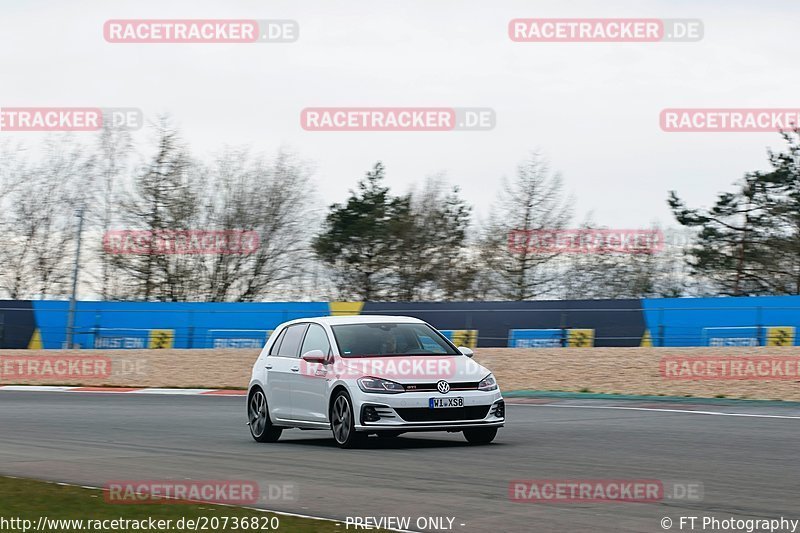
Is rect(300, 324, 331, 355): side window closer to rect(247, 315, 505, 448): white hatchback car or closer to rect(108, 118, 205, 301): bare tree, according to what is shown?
rect(247, 315, 505, 448): white hatchback car

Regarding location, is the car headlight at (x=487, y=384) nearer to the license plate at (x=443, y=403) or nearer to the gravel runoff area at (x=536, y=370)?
the license plate at (x=443, y=403)

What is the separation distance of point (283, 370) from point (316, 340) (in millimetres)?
653

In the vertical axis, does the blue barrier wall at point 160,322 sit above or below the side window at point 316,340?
above

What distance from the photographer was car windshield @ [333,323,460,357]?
13852mm

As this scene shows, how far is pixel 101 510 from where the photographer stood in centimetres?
829

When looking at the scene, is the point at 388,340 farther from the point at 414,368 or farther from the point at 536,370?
the point at 536,370

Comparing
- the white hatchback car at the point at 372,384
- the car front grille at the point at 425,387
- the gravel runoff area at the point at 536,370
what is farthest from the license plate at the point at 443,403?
the gravel runoff area at the point at 536,370

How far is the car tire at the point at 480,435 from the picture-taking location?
1365 centimetres

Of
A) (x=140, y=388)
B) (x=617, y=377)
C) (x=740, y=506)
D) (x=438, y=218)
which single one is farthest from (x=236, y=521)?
(x=438, y=218)

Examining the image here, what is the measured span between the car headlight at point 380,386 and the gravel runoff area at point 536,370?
10.4 meters

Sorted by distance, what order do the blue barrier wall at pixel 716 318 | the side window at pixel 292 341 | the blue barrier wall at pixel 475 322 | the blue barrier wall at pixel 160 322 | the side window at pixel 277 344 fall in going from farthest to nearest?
the blue barrier wall at pixel 160 322
the blue barrier wall at pixel 475 322
the blue barrier wall at pixel 716 318
the side window at pixel 277 344
the side window at pixel 292 341

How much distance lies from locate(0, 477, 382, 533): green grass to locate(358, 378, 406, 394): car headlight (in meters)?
4.24

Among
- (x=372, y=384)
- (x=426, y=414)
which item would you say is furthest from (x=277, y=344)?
(x=426, y=414)

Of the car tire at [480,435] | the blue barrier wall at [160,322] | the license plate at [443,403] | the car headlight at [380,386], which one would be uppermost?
the blue barrier wall at [160,322]
